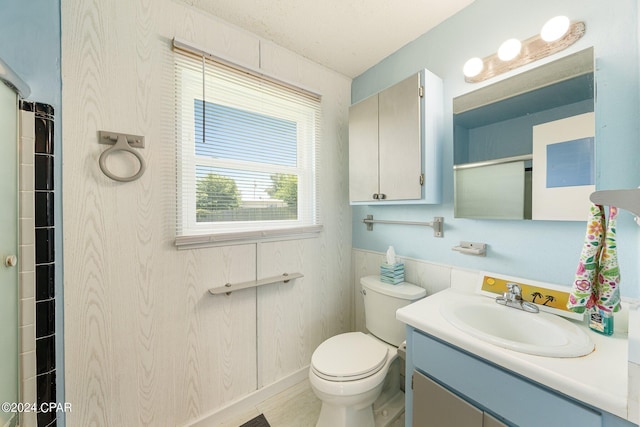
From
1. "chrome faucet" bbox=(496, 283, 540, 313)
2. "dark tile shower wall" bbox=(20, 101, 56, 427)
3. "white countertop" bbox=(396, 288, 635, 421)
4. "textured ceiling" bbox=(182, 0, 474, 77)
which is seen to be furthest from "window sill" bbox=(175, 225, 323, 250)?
"textured ceiling" bbox=(182, 0, 474, 77)

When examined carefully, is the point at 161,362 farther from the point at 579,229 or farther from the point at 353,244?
the point at 579,229

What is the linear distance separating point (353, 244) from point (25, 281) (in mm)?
1841

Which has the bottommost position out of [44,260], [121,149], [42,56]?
[44,260]

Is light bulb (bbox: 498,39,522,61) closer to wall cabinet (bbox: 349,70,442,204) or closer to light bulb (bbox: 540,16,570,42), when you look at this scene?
light bulb (bbox: 540,16,570,42)

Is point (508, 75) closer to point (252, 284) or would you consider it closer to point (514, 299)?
point (514, 299)

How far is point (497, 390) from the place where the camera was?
790 millimetres

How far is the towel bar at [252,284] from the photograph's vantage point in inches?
55.1

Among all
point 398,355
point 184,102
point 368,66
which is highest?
point 368,66

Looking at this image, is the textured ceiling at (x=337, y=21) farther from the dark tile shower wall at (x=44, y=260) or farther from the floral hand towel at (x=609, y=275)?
the floral hand towel at (x=609, y=275)

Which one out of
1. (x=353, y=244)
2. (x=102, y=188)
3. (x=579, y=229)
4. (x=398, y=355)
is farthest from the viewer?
(x=353, y=244)

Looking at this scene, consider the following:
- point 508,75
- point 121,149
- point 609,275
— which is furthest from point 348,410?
point 508,75

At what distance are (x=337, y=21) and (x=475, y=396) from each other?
76.3 inches

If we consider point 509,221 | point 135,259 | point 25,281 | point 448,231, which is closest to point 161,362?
point 135,259

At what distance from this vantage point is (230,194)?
1.50 m
